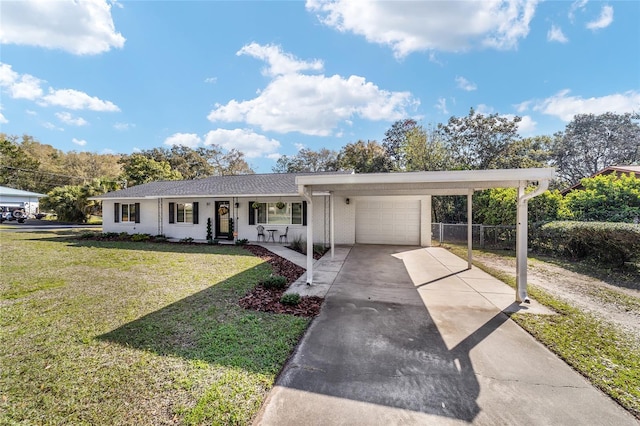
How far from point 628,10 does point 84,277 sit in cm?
1857

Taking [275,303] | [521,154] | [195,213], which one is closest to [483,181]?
[275,303]

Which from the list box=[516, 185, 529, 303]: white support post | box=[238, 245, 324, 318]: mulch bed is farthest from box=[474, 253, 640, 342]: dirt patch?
box=[238, 245, 324, 318]: mulch bed

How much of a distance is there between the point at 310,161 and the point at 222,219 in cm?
2367

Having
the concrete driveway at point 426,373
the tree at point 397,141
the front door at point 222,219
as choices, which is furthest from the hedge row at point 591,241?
the tree at point 397,141

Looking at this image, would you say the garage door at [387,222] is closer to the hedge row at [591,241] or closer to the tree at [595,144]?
the hedge row at [591,241]

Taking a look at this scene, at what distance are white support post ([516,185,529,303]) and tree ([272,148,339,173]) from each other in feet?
90.9

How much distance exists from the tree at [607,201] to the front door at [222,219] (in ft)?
49.2

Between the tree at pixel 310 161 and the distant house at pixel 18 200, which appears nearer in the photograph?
the distant house at pixel 18 200

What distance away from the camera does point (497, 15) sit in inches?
336

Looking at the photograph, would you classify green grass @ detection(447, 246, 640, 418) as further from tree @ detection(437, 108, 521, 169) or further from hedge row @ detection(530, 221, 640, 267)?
tree @ detection(437, 108, 521, 169)

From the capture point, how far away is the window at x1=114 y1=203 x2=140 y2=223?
15.5 meters

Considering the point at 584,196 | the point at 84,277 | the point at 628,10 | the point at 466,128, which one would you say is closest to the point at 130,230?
the point at 84,277

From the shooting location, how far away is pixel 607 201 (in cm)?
1025

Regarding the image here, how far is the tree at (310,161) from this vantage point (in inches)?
1350
